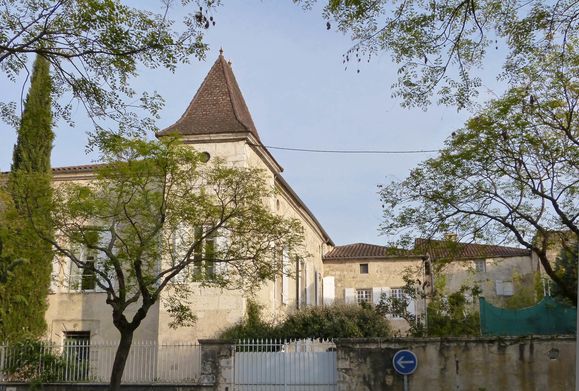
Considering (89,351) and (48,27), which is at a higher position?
(48,27)

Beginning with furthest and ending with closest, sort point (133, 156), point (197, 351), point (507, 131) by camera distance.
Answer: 1. point (197, 351)
2. point (133, 156)
3. point (507, 131)

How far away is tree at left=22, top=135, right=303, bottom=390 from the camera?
16.0m

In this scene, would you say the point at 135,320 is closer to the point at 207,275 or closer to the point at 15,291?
the point at 207,275

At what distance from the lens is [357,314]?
78.8 feet

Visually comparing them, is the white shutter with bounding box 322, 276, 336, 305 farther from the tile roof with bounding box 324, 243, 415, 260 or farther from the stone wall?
the stone wall

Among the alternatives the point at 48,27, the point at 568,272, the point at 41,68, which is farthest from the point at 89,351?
the point at 568,272

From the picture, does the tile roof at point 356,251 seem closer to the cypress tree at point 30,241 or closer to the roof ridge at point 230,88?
the roof ridge at point 230,88

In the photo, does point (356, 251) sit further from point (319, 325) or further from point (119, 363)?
point (119, 363)

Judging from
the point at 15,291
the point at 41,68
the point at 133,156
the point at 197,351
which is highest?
the point at 41,68

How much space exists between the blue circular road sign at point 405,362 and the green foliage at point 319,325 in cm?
583

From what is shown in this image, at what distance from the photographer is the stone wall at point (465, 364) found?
49.8ft

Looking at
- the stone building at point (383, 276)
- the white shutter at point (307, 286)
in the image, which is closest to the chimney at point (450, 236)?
the stone building at point (383, 276)

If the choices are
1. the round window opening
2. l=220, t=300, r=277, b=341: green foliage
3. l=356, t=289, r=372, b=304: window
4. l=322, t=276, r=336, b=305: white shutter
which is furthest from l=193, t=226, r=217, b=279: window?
l=356, t=289, r=372, b=304: window

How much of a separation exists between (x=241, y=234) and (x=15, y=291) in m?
9.28
